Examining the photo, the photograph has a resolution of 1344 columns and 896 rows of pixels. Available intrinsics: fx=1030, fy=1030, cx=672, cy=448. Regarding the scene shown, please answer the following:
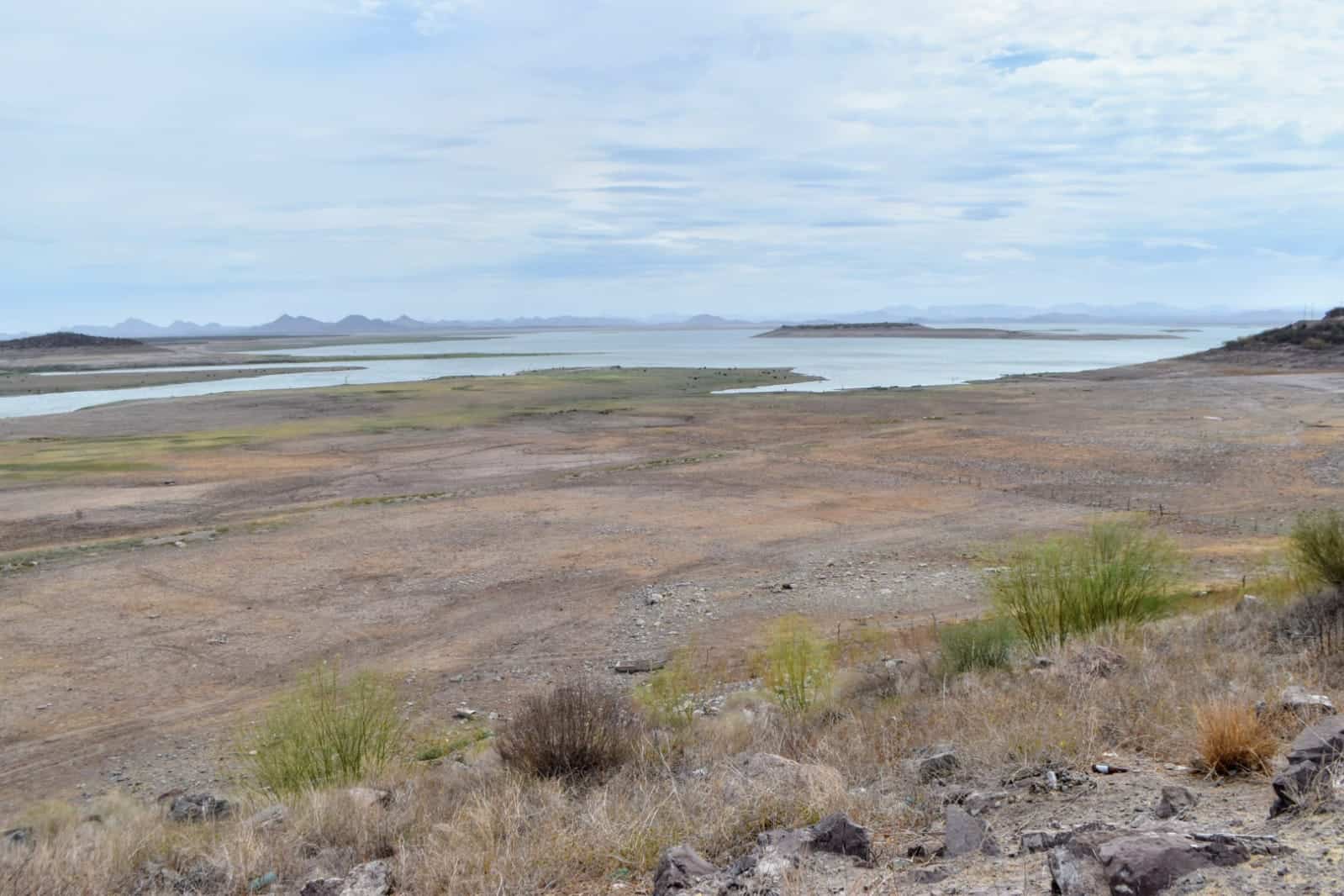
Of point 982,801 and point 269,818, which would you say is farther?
point 269,818

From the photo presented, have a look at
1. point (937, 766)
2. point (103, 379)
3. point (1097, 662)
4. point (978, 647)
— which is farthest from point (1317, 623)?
point (103, 379)

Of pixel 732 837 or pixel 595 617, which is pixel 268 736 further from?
pixel 595 617

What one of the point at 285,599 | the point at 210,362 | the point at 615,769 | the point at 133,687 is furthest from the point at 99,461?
the point at 210,362

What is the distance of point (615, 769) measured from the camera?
776 cm

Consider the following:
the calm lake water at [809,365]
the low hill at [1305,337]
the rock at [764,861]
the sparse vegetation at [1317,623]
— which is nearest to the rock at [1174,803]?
the rock at [764,861]

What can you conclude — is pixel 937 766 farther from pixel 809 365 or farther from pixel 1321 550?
pixel 809 365

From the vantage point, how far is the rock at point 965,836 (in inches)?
211

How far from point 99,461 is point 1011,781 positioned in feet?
121

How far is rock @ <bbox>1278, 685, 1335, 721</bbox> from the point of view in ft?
22.7

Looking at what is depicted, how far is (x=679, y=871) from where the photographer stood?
5.29 meters

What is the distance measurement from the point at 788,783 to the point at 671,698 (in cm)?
369

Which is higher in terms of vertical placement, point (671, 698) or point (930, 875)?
point (930, 875)

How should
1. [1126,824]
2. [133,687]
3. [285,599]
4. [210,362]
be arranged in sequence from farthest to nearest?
1. [210,362]
2. [285,599]
3. [133,687]
4. [1126,824]

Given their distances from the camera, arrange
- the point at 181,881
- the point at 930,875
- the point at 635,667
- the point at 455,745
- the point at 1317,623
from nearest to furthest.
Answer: the point at 930,875 → the point at 181,881 → the point at 1317,623 → the point at 455,745 → the point at 635,667
